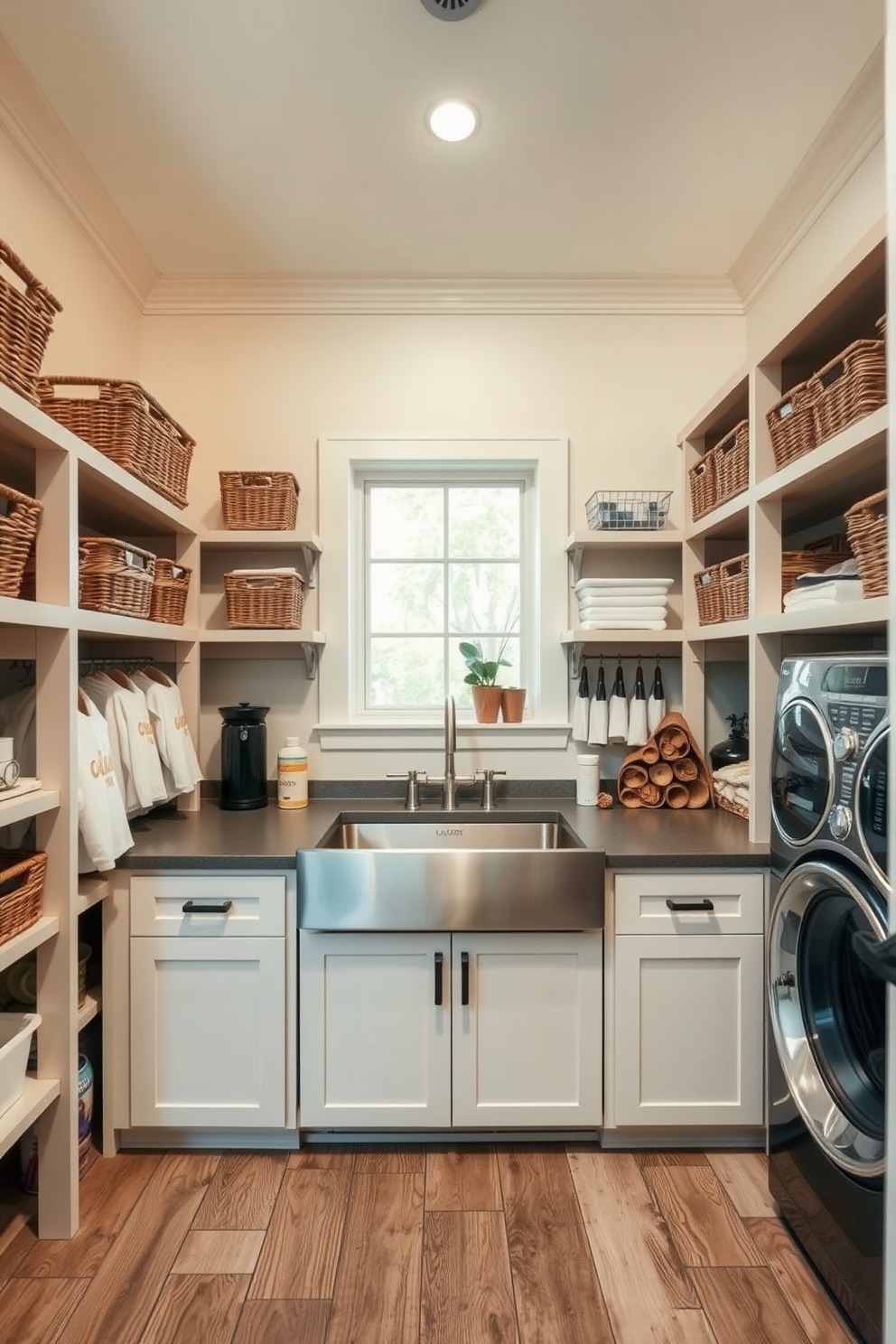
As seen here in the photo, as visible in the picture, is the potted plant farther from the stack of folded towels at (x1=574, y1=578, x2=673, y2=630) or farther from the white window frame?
the stack of folded towels at (x1=574, y1=578, x2=673, y2=630)

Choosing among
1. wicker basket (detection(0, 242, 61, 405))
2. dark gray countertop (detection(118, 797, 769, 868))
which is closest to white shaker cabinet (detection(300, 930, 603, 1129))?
dark gray countertop (detection(118, 797, 769, 868))

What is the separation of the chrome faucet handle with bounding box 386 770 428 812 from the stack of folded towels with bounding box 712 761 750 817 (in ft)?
3.15

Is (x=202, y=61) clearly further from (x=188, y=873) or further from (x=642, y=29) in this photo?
(x=188, y=873)

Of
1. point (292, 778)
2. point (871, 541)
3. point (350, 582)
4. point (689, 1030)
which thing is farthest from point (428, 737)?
point (871, 541)

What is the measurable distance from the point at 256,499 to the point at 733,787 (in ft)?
5.84

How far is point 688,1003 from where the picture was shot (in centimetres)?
189

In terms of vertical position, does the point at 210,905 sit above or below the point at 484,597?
below

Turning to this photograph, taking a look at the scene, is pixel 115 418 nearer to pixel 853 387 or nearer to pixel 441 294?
pixel 441 294

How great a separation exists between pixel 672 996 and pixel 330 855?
3.11 feet

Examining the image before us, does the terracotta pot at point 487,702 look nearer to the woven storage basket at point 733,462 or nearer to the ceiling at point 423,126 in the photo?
the woven storage basket at point 733,462

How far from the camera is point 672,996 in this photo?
74.3 inches

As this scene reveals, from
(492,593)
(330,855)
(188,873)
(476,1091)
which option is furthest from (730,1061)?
(492,593)

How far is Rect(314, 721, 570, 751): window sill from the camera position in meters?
2.60

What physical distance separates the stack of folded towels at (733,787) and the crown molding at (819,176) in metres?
1.59
